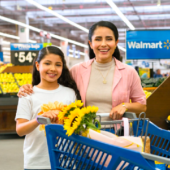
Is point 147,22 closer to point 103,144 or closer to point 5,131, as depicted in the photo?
point 5,131

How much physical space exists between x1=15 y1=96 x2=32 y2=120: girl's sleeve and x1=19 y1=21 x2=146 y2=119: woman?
0.25ft

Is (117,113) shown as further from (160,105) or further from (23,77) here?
(23,77)

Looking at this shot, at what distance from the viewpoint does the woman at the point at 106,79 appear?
1.83 meters

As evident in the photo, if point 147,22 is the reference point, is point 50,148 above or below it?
below

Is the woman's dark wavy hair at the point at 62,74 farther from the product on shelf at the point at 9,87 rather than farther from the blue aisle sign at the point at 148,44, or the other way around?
the product on shelf at the point at 9,87

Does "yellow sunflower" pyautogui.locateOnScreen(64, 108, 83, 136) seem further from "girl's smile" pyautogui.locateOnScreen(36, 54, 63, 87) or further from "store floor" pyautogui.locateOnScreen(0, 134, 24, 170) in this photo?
"store floor" pyautogui.locateOnScreen(0, 134, 24, 170)

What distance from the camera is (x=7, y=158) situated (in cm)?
455

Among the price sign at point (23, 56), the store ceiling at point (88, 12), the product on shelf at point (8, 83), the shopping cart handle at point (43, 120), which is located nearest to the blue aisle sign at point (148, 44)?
the product on shelf at point (8, 83)

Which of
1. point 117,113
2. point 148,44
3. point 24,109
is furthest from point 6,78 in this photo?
point 117,113

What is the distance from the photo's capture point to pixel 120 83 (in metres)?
1.91

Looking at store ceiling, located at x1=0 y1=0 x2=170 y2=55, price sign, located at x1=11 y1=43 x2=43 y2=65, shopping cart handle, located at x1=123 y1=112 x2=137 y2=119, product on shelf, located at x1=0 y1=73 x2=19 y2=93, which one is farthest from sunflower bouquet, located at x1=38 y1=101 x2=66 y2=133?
store ceiling, located at x1=0 y1=0 x2=170 y2=55

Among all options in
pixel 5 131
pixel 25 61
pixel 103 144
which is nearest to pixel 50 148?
pixel 103 144

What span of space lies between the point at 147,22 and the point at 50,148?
18.1 metres

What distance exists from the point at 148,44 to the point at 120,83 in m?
2.66
